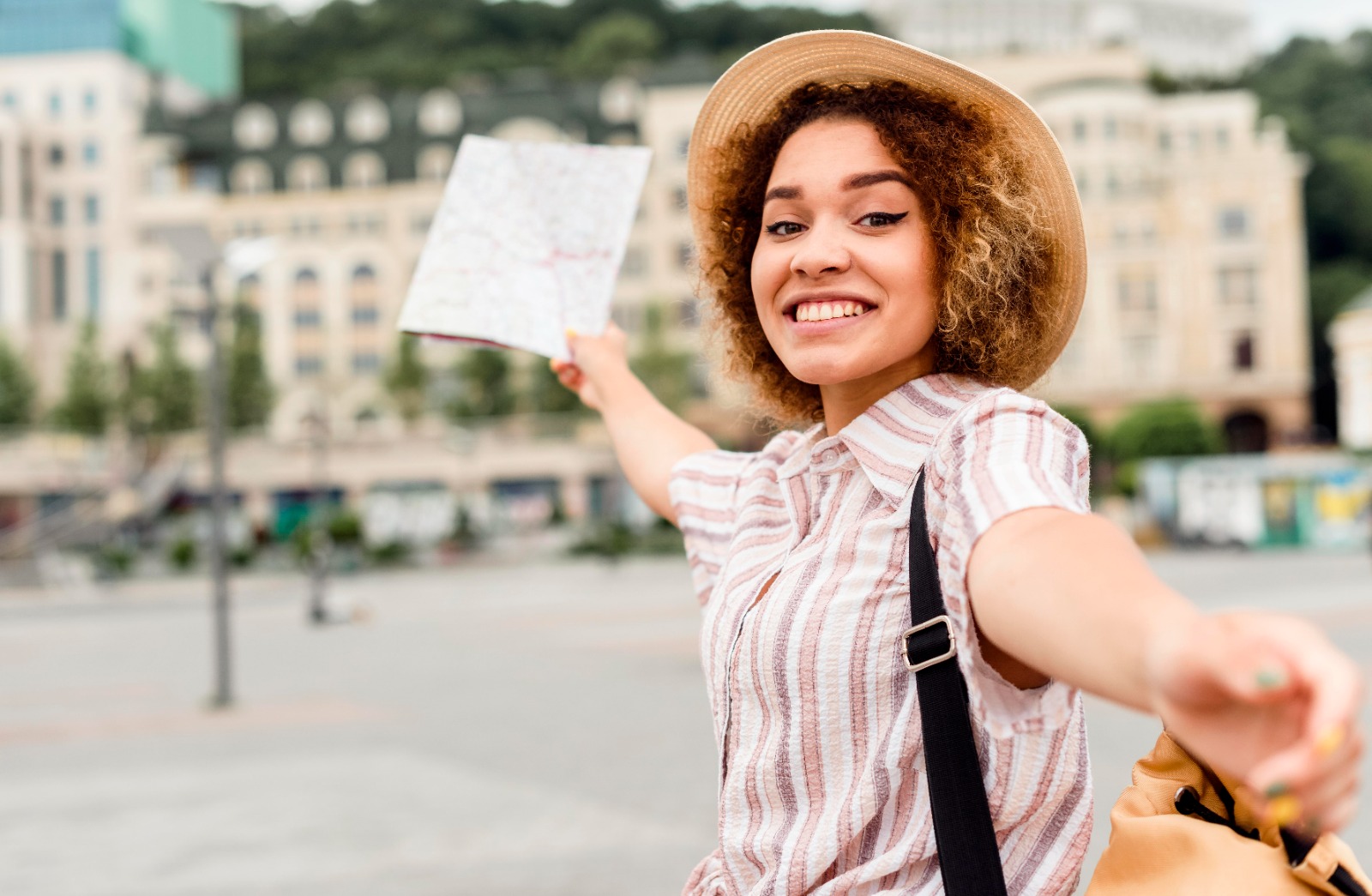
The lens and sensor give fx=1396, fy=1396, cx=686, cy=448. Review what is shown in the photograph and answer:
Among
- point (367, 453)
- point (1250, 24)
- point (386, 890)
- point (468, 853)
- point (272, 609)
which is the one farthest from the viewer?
point (1250, 24)

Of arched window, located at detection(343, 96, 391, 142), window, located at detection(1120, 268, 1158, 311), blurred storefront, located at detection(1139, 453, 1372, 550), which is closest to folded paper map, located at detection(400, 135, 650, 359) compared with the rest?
blurred storefront, located at detection(1139, 453, 1372, 550)

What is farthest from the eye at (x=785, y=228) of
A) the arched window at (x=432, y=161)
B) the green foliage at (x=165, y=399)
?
the arched window at (x=432, y=161)

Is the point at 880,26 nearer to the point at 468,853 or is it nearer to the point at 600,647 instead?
the point at 600,647

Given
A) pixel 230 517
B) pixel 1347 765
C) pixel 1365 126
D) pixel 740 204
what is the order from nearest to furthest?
pixel 1347 765 → pixel 740 204 → pixel 230 517 → pixel 1365 126

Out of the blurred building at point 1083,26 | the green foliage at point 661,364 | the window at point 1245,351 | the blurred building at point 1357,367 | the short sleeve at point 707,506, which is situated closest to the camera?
the short sleeve at point 707,506

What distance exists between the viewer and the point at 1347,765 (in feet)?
2.83

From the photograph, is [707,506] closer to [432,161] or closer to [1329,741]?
[1329,741]

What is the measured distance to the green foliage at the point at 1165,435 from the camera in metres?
41.1

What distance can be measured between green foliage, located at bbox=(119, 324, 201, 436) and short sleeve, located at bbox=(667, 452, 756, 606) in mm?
52129

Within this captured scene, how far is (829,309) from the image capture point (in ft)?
5.27

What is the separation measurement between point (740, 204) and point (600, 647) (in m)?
13.8

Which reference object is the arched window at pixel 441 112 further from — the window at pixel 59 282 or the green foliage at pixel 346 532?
the green foliage at pixel 346 532

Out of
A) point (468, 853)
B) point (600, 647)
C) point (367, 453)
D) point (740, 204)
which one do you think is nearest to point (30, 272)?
point (367, 453)

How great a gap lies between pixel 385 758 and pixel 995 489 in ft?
27.8
